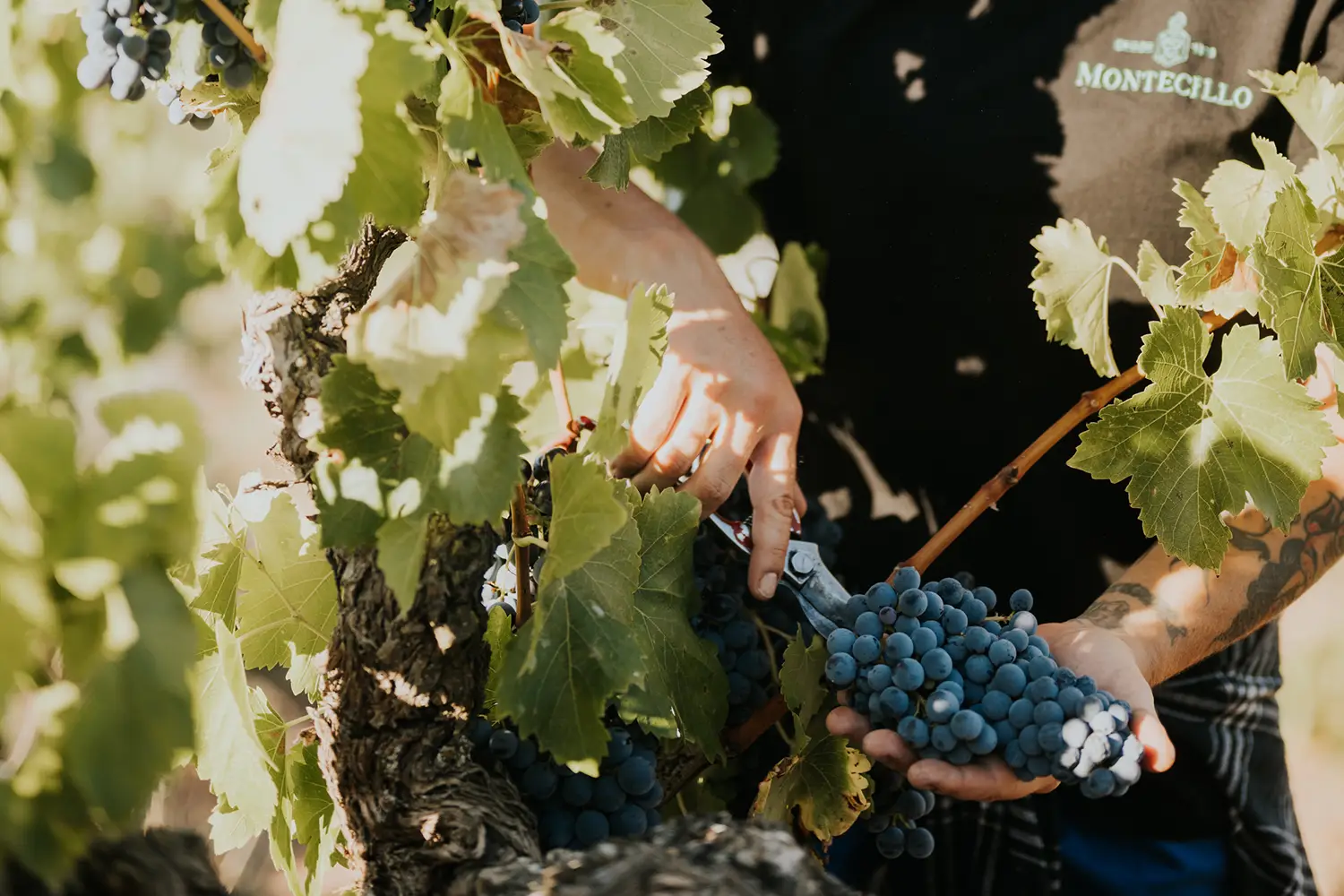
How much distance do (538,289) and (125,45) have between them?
302 mm

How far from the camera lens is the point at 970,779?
0.81 meters

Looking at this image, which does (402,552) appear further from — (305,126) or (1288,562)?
(1288,562)

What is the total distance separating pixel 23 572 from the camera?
447 millimetres

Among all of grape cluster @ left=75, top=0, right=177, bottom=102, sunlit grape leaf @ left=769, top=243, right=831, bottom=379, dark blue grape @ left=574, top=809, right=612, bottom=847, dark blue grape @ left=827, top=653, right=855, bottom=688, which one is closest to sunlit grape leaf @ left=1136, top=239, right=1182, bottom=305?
dark blue grape @ left=827, top=653, right=855, bottom=688

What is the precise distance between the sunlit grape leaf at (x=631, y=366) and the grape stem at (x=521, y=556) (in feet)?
0.22

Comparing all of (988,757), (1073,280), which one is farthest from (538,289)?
(1073,280)

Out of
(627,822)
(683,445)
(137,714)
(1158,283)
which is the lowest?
(627,822)

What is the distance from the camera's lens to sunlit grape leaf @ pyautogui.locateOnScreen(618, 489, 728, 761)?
0.82m

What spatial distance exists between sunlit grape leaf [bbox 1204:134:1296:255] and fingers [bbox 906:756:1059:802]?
0.46 metres

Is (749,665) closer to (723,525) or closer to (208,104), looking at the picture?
(723,525)

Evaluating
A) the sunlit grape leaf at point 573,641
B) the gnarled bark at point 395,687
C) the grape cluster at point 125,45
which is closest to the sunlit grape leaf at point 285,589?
the gnarled bark at point 395,687

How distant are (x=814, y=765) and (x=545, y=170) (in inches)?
24.7

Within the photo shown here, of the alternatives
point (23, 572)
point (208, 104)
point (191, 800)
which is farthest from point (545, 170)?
point (191, 800)

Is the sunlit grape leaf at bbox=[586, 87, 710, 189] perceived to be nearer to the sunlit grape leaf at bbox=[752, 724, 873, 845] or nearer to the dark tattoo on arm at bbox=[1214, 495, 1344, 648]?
the sunlit grape leaf at bbox=[752, 724, 873, 845]
